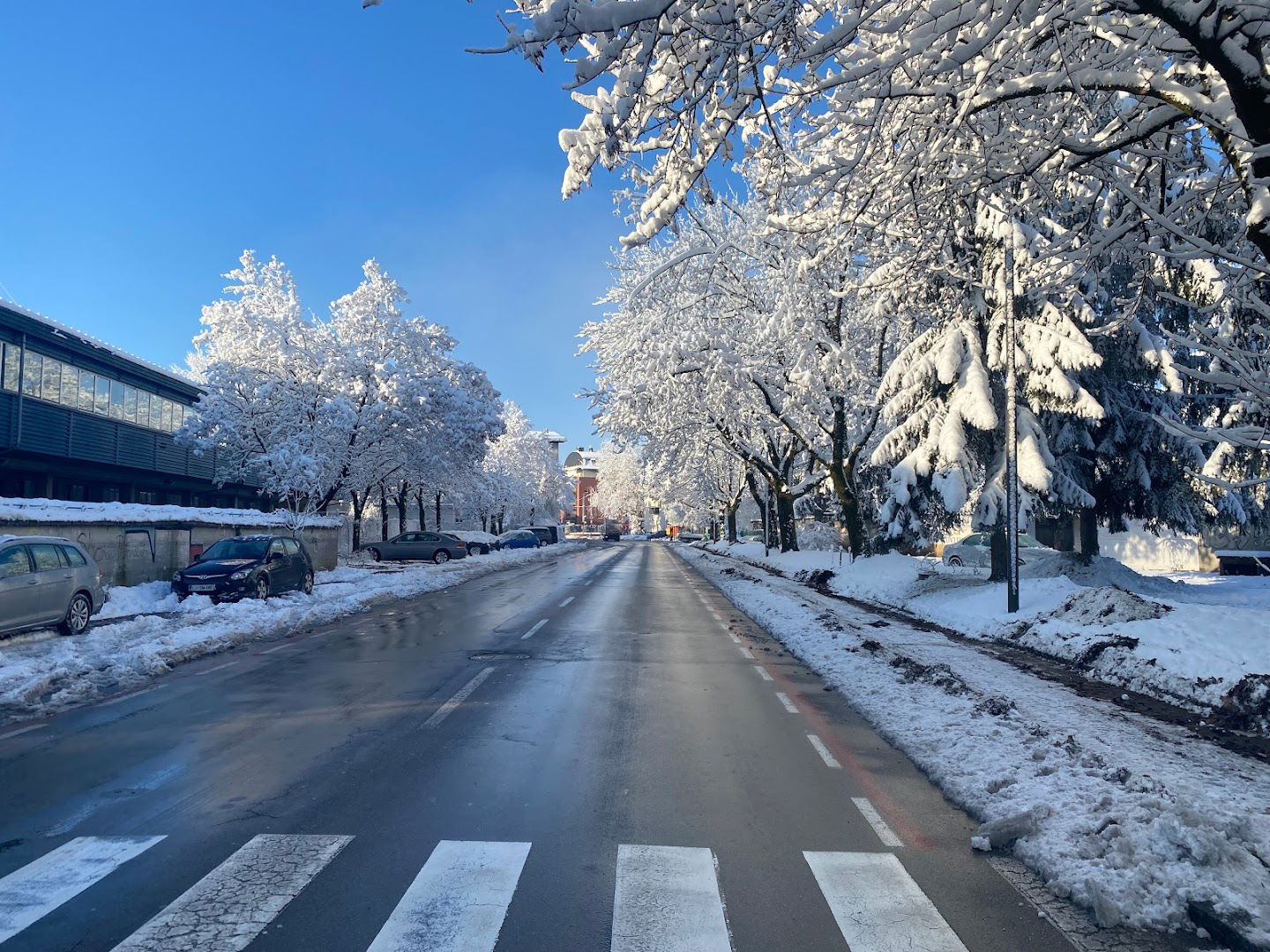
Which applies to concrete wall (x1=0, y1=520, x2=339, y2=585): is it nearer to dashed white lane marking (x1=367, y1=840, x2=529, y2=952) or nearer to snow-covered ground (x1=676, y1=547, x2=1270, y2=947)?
dashed white lane marking (x1=367, y1=840, x2=529, y2=952)

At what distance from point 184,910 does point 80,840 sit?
4.93 feet

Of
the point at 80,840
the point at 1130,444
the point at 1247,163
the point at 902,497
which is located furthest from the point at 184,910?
the point at 1130,444

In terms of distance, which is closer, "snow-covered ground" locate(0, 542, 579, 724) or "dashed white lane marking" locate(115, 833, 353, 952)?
"dashed white lane marking" locate(115, 833, 353, 952)

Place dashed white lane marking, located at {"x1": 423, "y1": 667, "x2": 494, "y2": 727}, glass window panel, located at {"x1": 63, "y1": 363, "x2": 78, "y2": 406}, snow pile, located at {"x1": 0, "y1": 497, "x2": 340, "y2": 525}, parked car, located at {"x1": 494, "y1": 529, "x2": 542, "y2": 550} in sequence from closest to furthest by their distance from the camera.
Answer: dashed white lane marking, located at {"x1": 423, "y1": 667, "x2": 494, "y2": 727}
snow pile, located at {"x1": 0, "y1": 497, "x2": 340, "y2": 525}
glass window panel, located at {"x1": 63, "y1": 363, "x2": 78, "y2": 406}
parked car, located at {"x1": 494, "y1": 529, "x2": 542, "y2": 550}

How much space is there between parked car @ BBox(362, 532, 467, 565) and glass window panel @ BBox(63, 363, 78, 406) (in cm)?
1806

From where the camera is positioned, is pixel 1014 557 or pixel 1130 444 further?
pixel 1130 444

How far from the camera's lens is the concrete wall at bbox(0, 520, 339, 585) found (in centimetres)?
1883

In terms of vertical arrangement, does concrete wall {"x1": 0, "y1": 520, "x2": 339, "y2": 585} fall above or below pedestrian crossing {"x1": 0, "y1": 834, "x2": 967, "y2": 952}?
above

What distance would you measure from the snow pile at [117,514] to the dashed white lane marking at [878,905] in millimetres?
17646

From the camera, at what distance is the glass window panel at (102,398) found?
30797 mm

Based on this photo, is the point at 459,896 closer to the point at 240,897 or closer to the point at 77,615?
the point at 240,897

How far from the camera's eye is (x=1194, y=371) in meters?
6.52

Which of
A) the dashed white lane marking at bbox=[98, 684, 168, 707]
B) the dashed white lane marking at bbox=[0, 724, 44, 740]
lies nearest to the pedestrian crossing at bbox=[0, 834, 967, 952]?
the dashed white lane marking at bbox=[0, 724, 44, 740]

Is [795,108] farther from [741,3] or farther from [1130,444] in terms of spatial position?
[1130,444]
